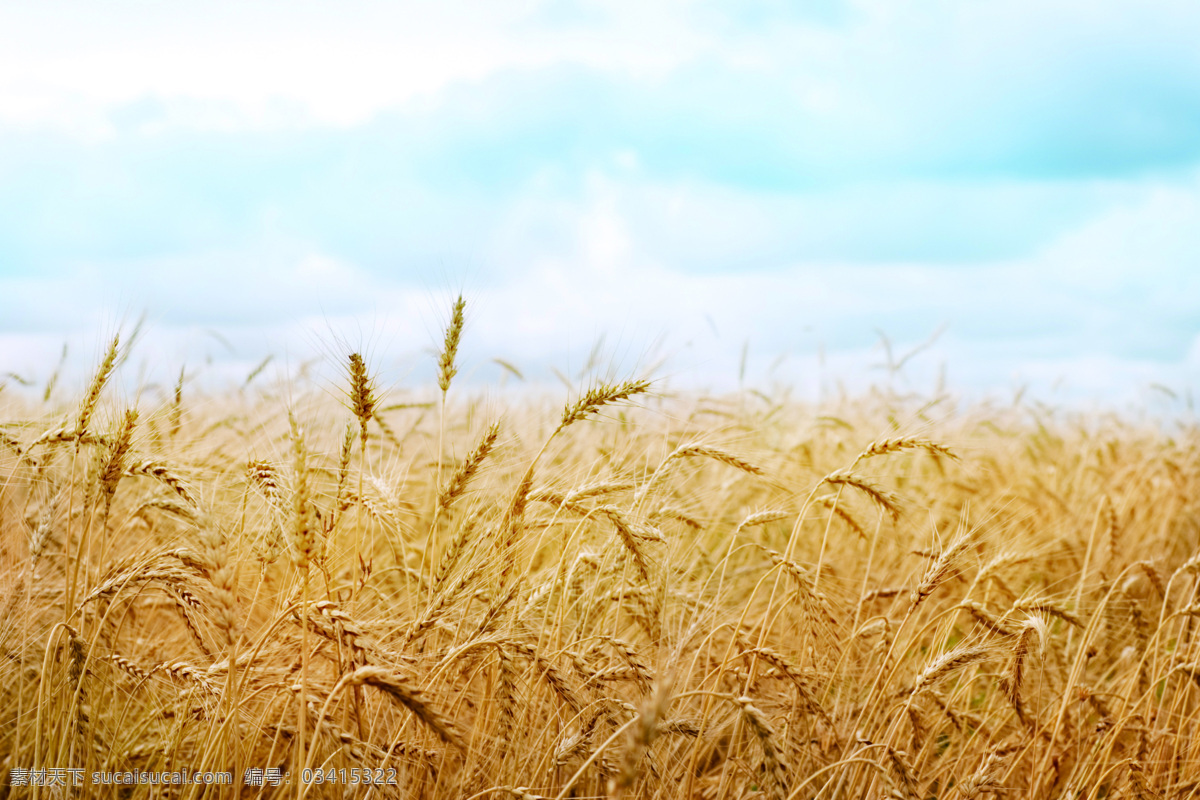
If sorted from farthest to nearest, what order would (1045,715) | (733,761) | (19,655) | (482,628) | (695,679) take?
(1045,715)
(695,679)
(19,655)
(733,761)
(482,628)

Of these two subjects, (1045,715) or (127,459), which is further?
(1045,715)

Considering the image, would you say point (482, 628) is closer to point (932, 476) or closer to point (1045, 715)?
point (1045, 715)

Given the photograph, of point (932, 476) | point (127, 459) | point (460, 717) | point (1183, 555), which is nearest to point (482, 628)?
point (460, 717)

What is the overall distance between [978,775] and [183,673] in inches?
79.0

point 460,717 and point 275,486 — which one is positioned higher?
point 275,486

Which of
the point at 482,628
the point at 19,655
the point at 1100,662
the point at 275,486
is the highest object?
the point at 275,486

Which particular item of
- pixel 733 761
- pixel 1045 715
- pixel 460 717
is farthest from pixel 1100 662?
pixel 460 717

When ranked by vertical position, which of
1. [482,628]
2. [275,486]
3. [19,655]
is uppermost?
[275,486]

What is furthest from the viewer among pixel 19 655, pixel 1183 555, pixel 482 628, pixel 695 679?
pixel 1183 555

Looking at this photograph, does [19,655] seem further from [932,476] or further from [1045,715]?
[932,476]

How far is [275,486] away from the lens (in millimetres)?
2031

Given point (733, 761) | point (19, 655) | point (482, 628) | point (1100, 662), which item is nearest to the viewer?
point (482, 628)

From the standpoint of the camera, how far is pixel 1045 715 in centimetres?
311

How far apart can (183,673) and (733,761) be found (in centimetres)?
140
